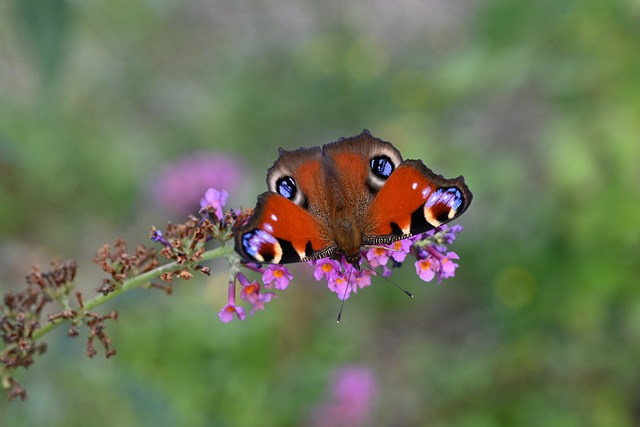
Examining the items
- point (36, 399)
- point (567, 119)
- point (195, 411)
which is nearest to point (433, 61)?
point (567, 119)

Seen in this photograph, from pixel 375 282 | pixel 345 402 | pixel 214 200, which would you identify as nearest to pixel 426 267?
pixel 214 200

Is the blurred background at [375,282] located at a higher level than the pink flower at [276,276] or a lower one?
higher

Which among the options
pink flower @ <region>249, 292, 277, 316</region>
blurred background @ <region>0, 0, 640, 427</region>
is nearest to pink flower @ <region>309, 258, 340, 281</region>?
pink flower @ <region>249, 292, 277, 316</region>

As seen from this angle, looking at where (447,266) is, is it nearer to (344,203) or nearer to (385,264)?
(385,264)

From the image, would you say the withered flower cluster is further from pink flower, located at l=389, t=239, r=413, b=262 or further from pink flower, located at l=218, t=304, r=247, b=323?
pink flower, located at l=389, t=239, r=413, b=262

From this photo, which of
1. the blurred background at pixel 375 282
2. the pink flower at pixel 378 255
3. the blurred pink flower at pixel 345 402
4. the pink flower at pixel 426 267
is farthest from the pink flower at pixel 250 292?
the blurred pink flower at pixel 345 402

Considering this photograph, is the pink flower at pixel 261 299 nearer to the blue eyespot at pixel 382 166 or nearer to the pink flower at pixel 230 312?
the pink flower at pixel 230 312

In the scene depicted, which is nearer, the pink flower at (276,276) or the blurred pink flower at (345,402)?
the pink flower at (276,276)
